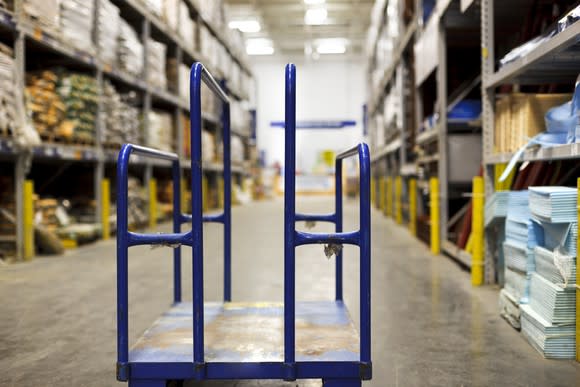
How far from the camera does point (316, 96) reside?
25453 mm

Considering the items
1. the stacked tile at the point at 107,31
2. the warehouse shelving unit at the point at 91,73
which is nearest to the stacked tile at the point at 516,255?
the warehouse shelving unit at the point at 91,73

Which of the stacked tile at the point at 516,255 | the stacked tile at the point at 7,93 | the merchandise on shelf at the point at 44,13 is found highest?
the merchandise on shelf at the point at 44,13

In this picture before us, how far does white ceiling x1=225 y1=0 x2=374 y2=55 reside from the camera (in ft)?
61.1

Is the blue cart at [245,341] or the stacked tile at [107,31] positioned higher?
the stacked tile at [107,31]

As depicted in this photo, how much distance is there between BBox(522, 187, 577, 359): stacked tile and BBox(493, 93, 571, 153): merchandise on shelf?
89 cm

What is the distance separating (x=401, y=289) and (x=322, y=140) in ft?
73.4

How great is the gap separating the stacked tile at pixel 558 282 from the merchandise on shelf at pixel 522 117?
886 millimetres

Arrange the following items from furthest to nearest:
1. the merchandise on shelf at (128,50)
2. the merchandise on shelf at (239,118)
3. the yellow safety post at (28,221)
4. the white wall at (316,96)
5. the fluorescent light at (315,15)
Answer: the white wall at (316,96), the fluorescent light at (315,15), the merchandise on shelf at (239,118), the merchandise on shelf at (128,50), the yellow safety post at (28,221)

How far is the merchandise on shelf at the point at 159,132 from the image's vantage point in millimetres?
8133

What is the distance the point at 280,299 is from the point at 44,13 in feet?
13.3

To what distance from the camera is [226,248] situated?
267cm

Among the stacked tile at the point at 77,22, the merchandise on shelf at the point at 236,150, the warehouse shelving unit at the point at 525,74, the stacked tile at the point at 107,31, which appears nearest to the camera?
the warehouse shelving unit at the point at 525,74

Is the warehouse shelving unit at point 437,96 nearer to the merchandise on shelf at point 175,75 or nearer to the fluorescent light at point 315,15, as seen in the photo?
the merchandise on shelf at point 175,75

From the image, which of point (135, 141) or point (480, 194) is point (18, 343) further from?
point (135, 141)
